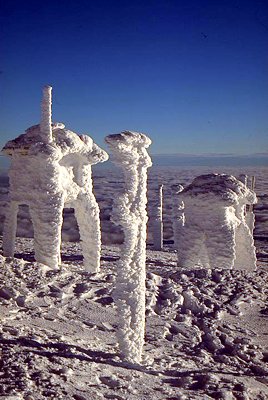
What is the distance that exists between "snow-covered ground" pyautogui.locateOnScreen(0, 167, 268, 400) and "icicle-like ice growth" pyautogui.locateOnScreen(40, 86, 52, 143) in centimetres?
265

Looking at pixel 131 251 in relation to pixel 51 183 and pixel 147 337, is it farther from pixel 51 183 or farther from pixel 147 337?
pixel 51 183

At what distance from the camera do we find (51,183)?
9539mm

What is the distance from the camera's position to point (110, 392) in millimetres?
4812

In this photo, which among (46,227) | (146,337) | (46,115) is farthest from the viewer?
(46,227)

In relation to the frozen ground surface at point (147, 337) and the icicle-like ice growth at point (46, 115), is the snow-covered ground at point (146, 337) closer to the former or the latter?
the frozen ground surface at point (147, 337)

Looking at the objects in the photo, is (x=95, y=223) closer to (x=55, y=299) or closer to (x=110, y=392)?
(x=55, y=299)

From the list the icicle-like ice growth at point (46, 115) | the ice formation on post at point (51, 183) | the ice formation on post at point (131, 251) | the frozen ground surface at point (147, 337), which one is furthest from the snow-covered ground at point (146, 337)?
the icicle-like ice growth at point (46, 115)

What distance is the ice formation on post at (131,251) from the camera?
579 centimetres

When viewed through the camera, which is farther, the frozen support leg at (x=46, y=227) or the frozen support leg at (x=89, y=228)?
the frozen support leg at (x=89, y=228)

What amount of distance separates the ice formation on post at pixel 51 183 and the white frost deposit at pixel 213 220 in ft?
7.11

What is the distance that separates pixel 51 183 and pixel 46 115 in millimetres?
1371

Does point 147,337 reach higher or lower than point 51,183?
lower

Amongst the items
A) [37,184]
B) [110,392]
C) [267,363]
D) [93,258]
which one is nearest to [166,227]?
[93,258]

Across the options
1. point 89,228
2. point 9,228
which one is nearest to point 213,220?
point 89,228
